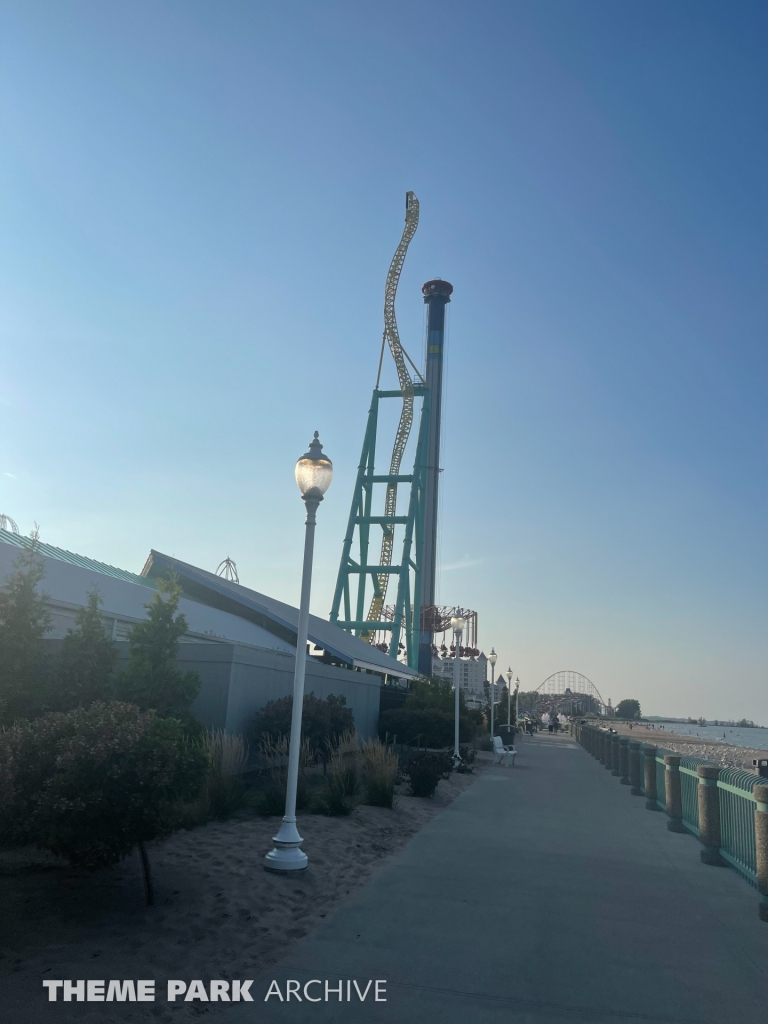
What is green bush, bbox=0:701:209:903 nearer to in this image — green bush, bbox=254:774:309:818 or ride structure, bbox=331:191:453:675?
green bush, bbox=254:774:309:818

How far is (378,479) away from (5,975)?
6328 cm

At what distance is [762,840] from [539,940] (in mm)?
2464

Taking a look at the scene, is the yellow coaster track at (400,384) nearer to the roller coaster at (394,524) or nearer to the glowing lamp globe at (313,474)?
the roller coaster at (394,524)

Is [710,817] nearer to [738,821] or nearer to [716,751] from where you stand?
[738,821]

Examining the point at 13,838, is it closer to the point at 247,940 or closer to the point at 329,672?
the point at 247,940

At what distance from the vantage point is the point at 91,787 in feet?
19.0

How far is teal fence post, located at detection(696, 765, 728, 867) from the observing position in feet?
29.3

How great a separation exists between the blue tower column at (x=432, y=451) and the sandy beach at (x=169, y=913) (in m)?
65.7

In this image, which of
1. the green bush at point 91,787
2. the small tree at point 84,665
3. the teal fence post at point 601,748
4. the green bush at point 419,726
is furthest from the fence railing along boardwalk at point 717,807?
the green bush at point 419,726

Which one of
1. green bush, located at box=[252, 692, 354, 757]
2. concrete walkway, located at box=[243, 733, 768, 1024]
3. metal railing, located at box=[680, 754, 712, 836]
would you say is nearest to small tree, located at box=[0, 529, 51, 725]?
green bush, located at box=[252, 692, 354, 757]

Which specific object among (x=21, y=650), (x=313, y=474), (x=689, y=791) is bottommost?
(x=689, y=791)

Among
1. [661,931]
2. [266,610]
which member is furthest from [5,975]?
[266,610]

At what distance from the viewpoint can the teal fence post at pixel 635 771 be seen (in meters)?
15.9

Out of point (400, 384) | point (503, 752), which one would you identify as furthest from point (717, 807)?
point (400, 384)
